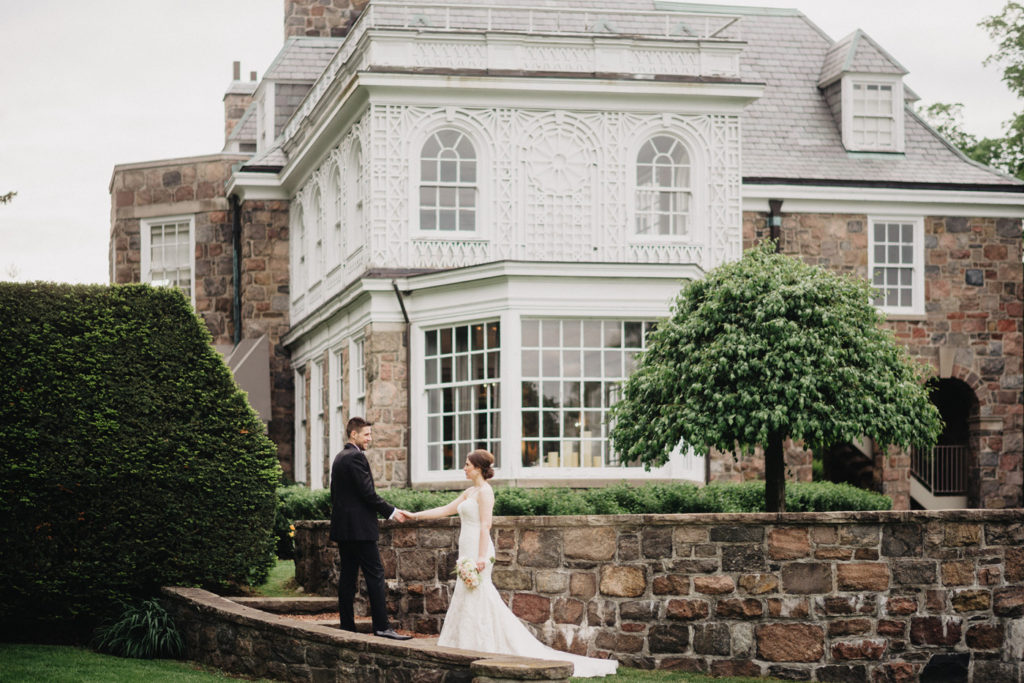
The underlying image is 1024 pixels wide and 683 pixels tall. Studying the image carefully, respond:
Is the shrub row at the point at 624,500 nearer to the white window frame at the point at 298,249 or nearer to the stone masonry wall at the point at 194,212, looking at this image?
the white window frame at the point at 298,249

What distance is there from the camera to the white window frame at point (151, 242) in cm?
2900

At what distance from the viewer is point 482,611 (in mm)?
11406

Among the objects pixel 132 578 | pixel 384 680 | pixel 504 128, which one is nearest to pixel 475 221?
pixel 504 128

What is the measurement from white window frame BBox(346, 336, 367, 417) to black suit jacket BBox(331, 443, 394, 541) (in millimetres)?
10593

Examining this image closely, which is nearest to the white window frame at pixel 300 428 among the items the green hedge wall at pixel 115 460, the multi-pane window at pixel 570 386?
the multi-pane window at pixel 570 386

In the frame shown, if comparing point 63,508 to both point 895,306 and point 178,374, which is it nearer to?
point 178,374

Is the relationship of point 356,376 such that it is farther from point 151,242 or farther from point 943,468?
point 943,468

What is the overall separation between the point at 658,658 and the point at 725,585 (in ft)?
2.79

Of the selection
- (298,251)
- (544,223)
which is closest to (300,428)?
(298,251)

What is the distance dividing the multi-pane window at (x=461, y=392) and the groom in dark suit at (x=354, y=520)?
8.41m

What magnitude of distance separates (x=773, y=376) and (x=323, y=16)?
16962 millimetres

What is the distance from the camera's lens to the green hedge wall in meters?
13.1

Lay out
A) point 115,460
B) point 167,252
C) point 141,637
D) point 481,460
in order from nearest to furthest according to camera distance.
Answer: point 481,460 → point 141,637 → point 115,460 → point 167,252

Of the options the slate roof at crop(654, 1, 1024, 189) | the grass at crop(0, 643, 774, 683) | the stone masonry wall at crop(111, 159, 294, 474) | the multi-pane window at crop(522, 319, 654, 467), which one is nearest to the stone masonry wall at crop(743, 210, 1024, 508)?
the slate roof at crop(654, 1, 1024, 189)
